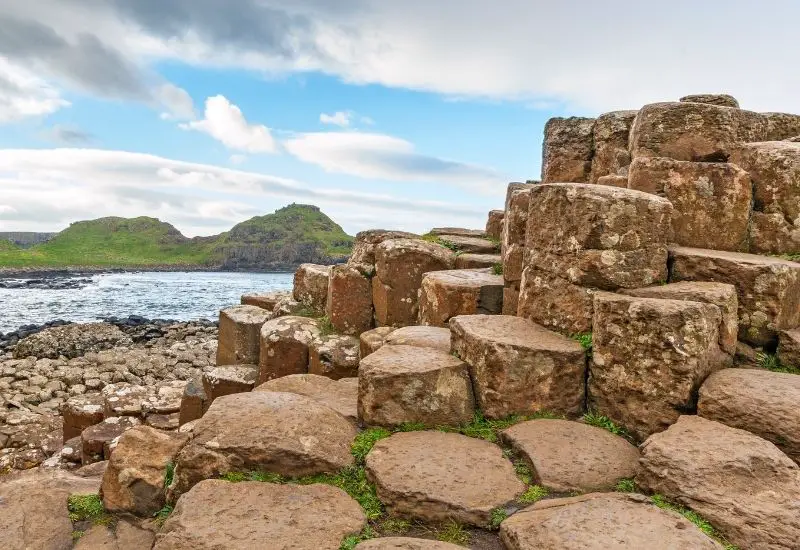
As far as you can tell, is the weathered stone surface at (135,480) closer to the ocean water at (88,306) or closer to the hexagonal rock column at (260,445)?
the hexagonal rock column at (260,445)

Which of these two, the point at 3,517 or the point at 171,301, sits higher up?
the point at 3,517

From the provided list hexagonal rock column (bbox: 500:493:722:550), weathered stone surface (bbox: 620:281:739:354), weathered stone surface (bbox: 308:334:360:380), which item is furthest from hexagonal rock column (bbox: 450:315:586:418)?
weathered stone surface (bbox: 308:334:360:380)

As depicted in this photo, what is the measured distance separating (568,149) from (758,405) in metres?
7.17

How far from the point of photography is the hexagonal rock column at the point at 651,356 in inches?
194

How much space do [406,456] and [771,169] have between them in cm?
562

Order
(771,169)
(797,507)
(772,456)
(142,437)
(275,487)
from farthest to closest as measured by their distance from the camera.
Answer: (771,169) < (142,437) < (275,487) < (772,456) < (797,507)

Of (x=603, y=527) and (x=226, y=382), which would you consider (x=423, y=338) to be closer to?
(x=603, y=527)

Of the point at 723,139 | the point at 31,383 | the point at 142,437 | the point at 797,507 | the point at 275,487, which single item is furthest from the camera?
the point at 31,383

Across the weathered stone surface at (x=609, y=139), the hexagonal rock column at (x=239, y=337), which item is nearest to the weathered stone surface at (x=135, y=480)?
the hexagonal rock column at (x=239, y=337)

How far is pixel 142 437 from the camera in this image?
5.35 m

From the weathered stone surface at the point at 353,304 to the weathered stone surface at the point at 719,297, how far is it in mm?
5183

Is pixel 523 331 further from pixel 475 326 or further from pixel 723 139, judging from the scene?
pixel 723 139

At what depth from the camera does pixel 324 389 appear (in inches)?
267

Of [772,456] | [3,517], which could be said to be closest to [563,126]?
[772,456]
